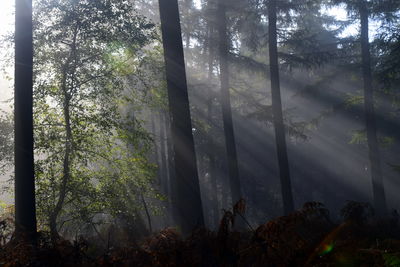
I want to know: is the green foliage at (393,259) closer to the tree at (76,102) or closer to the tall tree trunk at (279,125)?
the tree at (76,102)

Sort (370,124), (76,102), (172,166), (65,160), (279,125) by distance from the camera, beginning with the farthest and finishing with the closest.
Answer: (172,166), (370,124), (279,125), (76,102), (65,160)

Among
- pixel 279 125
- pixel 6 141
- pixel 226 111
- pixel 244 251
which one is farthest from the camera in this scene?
pixel 226 111

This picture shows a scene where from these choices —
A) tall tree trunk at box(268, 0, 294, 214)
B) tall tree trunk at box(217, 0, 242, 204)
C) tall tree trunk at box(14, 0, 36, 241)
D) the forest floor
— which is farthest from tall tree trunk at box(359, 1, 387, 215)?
tall tree trunk at box(14, 0, 36, 241)

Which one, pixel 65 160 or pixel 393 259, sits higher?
pixel 65 160

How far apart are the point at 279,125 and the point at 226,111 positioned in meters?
3.23

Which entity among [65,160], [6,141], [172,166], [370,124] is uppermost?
[370,124]

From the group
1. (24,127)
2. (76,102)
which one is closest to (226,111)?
(76,102)

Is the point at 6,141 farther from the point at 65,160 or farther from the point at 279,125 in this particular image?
the point at 279,125

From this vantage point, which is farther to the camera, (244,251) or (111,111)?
(111,111)

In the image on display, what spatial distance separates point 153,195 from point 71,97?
3.43m

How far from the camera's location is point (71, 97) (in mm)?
10289

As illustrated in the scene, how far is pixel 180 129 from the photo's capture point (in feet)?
30.5

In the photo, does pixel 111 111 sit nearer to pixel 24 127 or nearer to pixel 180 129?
pixel 180 129

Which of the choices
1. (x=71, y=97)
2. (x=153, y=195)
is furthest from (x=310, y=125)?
(x=71, y=97)
